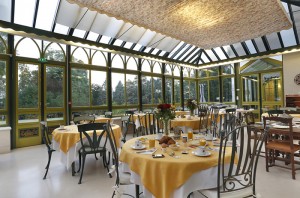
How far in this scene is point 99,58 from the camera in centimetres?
798

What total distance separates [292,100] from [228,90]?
3306mm

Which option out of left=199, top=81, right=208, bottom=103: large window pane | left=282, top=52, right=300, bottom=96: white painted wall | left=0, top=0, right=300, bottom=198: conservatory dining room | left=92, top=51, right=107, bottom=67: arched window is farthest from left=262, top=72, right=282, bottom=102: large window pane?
left=92, top=51, right=107, bottom=67: arched window

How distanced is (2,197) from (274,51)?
1095 centimetres

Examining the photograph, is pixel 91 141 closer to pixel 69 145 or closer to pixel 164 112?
pixel 69 145

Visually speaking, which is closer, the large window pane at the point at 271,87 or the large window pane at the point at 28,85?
the large window pane at the point at 28,85

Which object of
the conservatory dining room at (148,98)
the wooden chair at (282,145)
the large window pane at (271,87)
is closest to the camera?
the conservatory dining room at (148,98)

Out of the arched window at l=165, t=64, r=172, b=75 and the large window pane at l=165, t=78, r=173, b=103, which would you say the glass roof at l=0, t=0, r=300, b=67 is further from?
the large window pane at l=165, t=78, r=173, b=103

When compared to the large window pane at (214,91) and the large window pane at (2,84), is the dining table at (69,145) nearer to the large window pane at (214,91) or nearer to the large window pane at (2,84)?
the large window pane at (2,84)

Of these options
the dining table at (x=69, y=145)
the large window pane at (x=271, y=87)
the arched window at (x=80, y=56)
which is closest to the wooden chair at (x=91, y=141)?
the dining table at (x=69, y=145)

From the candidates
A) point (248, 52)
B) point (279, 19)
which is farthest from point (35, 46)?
point (248, 52)

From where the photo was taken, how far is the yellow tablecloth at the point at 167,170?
1771 mm

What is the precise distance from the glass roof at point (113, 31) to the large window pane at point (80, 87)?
1277 millimetres

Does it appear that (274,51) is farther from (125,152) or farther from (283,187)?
(125,152)

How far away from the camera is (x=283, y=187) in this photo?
3.00 meters
